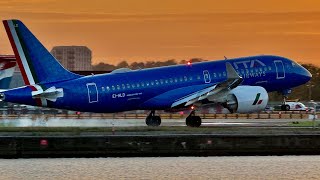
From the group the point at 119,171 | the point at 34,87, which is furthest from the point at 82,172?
the point at 34,87

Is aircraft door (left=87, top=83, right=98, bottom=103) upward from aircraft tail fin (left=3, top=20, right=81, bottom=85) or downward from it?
downward

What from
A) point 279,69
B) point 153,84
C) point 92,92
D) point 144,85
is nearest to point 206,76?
point 153,84

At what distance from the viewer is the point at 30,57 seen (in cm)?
6331

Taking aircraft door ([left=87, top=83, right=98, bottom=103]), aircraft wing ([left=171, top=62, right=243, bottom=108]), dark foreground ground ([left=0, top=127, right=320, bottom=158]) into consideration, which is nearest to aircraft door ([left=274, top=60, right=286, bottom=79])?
aircraft wing ([left=171, top=62, right=243, bottom=108])

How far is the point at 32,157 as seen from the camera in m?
40.0

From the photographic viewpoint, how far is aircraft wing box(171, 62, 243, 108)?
211ft

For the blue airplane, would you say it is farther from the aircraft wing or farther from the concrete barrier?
the concrete barrier

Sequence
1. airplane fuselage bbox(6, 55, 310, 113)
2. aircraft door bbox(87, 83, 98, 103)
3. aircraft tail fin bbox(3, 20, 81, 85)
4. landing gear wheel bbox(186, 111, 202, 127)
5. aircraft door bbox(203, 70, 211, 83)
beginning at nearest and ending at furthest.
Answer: aircraft tail fin bbox(3, 20, 81, 85)
airplane fuselage bbox(6, 55, 310, 113)
aircraft door bbox(87, 83, 98, 103)
landing gear wheel bbox(186, 111, 202, 127)
aircraft door bbox(203, 70, 211, 83)

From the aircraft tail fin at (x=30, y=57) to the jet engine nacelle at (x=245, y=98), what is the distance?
1069cm

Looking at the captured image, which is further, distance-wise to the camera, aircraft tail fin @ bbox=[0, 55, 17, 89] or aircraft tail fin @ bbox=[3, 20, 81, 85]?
aircraft tail fin @ bbox=[0, 55, 17, 89]

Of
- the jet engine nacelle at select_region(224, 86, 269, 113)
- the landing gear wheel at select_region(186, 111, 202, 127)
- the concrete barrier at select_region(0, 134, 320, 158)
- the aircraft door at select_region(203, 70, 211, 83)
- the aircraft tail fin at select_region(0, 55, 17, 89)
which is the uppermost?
the aircraft tail fin at select_region(0, 55, 17, 89)

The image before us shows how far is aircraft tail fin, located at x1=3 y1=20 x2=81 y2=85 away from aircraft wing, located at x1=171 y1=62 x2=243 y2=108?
8.22 meters

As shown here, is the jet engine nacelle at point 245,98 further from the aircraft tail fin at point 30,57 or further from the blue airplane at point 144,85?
the aircraft tail fin at point 30,57

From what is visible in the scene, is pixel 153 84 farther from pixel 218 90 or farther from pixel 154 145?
pixel 154 145
